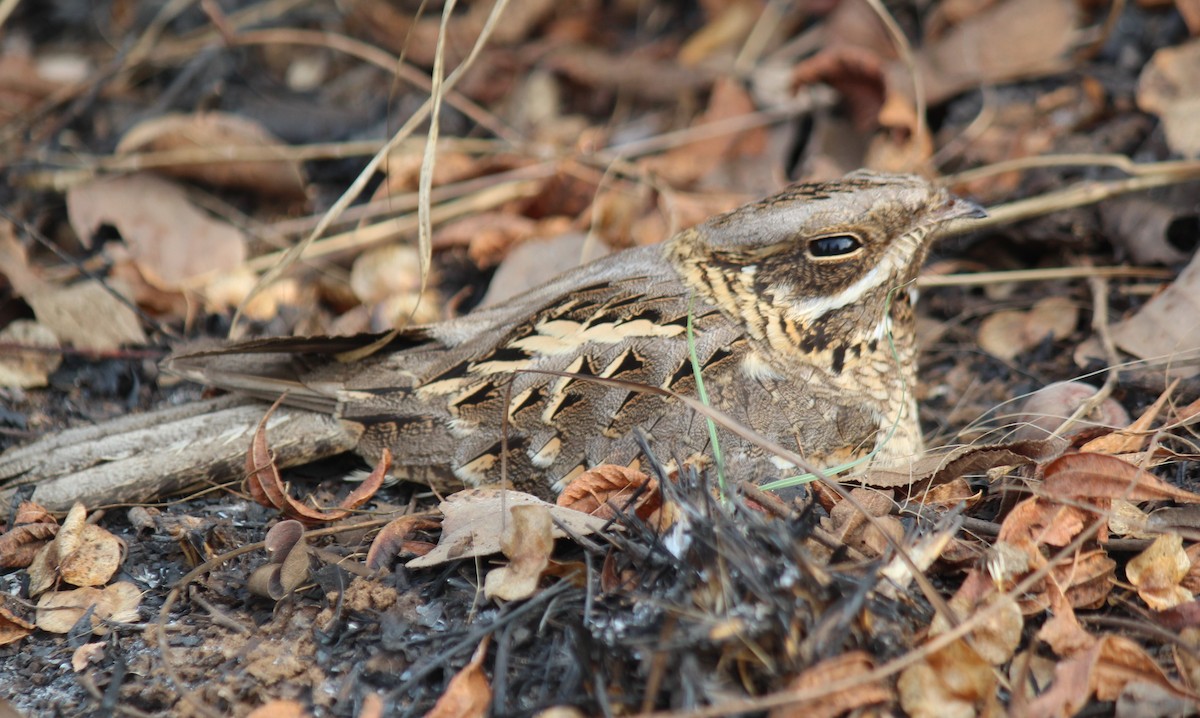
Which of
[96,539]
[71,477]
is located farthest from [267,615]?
[71,477]

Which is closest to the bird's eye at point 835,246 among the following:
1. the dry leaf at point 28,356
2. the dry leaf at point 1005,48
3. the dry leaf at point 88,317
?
the dry leaf at point 1005,48

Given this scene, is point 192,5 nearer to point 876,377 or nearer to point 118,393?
point 118,393

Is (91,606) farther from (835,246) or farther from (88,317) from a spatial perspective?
(835,246)

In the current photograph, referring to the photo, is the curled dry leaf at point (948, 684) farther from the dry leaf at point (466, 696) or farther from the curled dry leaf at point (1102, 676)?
the dry leaf at point (466, 696)

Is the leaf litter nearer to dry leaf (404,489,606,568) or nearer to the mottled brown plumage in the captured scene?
dry leaf (404,489,606,568)

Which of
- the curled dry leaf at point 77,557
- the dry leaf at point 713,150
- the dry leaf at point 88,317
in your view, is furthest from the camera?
the dry leaf at point 713,150

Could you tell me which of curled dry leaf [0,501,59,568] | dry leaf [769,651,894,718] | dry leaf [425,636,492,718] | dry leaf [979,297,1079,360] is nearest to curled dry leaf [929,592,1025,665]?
dry leaf [769,651,894,718]
